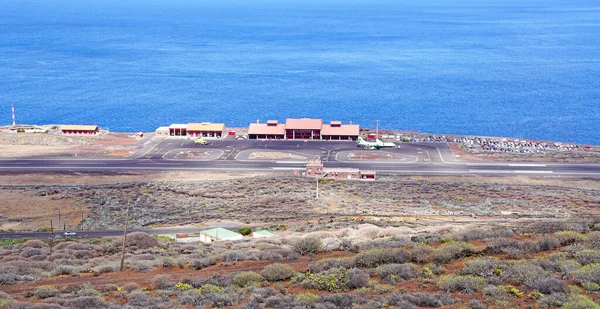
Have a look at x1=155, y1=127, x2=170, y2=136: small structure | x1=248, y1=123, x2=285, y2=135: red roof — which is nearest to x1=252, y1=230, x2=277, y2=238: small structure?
x1=248, y1=123, x2=285, y2=135: red roof

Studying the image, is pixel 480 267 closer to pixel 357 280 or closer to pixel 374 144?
pixel 357 280

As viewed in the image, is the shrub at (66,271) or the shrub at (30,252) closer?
the shrub at (66,271)

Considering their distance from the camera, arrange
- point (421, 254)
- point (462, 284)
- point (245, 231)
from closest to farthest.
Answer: point (462, 284) → point (421, 254) → point (245, 231)

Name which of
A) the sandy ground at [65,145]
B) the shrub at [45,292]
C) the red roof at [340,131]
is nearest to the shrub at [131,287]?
the shrub at [45,292]

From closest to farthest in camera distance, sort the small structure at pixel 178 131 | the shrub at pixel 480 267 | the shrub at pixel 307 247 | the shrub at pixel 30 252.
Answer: the shrub at pixel 480 267 < the shrub at pixel 307 247 < the shrub at pixel 30 252 < the small structure at pixel 178 131

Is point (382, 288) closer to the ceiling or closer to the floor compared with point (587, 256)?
closer to the floor

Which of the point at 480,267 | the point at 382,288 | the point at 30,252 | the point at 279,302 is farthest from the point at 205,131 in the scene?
the point at 279,302

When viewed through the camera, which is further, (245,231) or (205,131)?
(205,131)

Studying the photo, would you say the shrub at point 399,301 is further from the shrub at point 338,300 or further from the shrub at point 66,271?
the shrub at point 66,271

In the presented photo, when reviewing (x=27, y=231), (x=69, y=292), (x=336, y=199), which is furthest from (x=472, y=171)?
(x=69, y=292)
